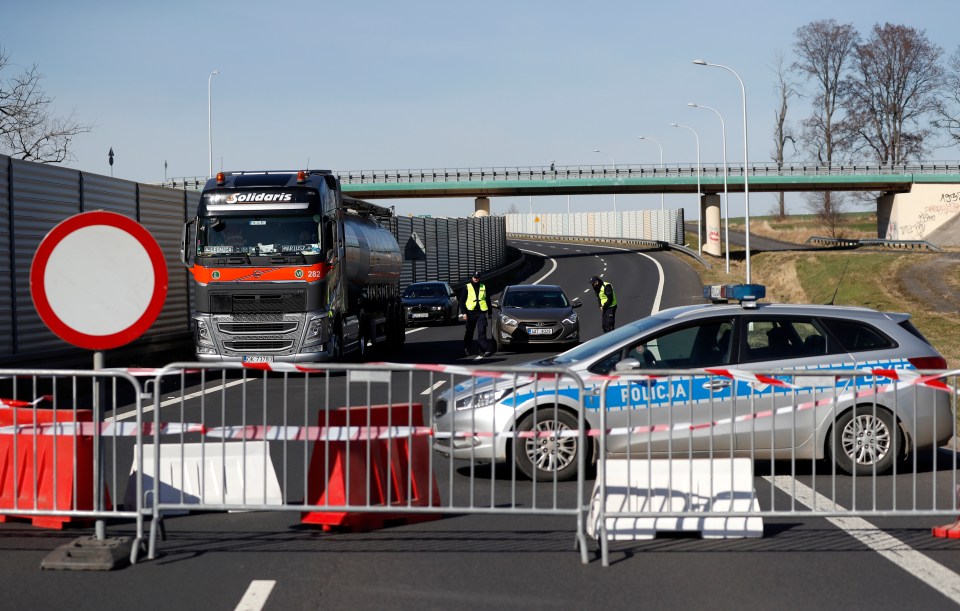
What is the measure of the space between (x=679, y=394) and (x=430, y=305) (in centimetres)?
2858

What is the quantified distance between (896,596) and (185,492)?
4.51 metres

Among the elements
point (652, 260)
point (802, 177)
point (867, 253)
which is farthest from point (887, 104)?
point (867, 253)

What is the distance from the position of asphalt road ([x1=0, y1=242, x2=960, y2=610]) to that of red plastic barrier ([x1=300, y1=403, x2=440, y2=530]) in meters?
0.14

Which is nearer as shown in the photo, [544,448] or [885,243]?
[544,448]

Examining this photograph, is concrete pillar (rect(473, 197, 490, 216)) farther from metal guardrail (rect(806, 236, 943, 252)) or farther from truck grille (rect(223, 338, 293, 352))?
truck grille (rect(223, 338, 293, 352))

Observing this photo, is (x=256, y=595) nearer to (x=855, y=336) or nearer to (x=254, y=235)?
(x=855, y=336)

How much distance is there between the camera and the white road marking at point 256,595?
19.4ft

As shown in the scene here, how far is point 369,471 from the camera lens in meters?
7.79

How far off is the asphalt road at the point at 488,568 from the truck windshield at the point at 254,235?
1177 cm

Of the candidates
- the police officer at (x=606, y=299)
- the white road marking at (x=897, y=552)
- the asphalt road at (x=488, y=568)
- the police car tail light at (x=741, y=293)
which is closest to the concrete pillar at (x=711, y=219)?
the police officer at (x=606, y=299)

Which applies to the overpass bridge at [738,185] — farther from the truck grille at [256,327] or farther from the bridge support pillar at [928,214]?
the truck grille at [256,327]

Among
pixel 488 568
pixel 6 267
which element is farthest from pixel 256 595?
pixel 6 267

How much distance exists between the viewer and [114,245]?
7.10 meters

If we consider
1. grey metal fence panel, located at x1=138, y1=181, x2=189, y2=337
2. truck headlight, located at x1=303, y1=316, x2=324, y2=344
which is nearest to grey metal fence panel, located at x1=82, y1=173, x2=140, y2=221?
grey metal fence panel, located at x1=138, y1=181, x2=189, y2=337
